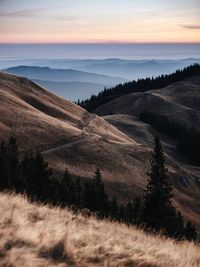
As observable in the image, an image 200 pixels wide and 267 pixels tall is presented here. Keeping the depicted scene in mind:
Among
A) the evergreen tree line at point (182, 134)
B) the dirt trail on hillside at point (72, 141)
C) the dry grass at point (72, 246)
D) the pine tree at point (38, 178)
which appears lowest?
the evergreen tree line at point (182, 134)

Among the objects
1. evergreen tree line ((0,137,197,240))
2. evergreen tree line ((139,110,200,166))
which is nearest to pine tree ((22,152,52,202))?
evergreen tree line ((0,137,197,240))

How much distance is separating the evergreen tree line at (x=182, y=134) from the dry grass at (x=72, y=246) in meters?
Answer: 113

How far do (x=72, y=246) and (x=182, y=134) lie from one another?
137651mm

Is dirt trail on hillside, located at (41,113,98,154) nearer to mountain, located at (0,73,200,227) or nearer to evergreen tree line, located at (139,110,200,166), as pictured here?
mountain, located at (0,73,200,227)

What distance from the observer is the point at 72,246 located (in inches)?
359

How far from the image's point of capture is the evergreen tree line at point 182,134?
127 m

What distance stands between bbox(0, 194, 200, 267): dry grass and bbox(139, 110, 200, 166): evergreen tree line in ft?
→ 370

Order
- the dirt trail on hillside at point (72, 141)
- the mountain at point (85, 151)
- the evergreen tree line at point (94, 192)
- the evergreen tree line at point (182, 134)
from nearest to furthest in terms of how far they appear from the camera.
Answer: the evergreen tree line at point (94, 192), the mountain at point (85, 151), the dirt trail on hillside at point (72, 141), the evergreen tree line at point (182, 134)

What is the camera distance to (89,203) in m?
46.5

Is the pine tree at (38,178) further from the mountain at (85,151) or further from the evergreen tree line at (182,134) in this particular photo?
the evergreen tree line at (182,134)

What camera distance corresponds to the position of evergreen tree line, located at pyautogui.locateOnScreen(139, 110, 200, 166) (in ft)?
418

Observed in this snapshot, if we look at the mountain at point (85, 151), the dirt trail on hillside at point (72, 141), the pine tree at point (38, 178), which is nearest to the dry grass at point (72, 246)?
the pine tree at point (38, 178)

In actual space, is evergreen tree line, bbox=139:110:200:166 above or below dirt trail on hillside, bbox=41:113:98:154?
below

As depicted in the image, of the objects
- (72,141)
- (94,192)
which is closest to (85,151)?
(72,141)
